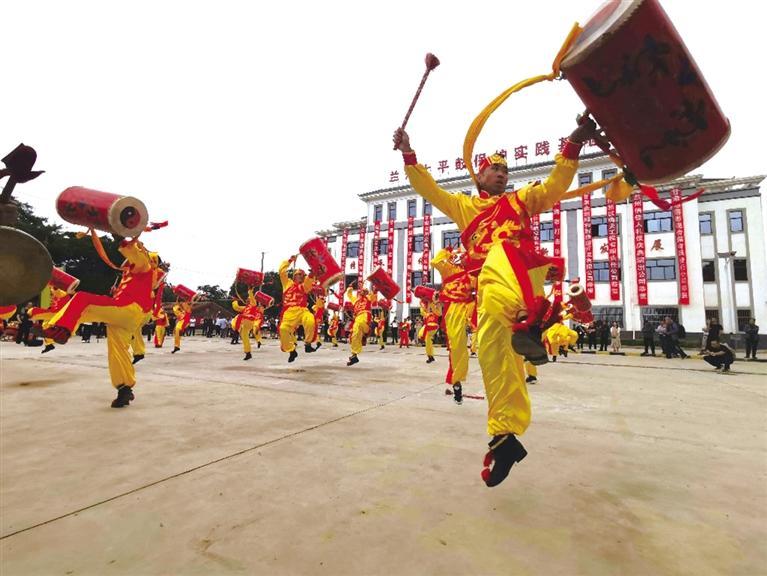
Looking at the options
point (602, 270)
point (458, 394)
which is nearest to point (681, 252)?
point (602, 270)

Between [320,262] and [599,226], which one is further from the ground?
[599,226]

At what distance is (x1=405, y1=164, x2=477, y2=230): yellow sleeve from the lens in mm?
2650

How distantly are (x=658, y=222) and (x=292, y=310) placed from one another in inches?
913

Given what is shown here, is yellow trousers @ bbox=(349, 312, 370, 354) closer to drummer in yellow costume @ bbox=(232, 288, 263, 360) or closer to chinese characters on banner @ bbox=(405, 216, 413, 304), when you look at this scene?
drummer in yellow costume @ bbox=(232, 288, 263, 360)

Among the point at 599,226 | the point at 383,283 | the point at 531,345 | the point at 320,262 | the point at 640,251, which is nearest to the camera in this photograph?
the point at 531,345

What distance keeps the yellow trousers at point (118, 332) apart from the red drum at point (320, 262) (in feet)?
11.8

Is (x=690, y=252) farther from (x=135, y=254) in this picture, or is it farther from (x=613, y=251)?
(x=135, y=254)

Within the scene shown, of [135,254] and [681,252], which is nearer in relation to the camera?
[135,254]

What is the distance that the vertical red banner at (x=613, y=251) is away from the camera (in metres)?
23.0

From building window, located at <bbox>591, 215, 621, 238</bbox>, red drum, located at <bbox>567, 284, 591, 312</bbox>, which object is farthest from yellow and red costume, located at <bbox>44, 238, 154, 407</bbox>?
building window, located at <bbox>591, 215, 621, 238</bbox>

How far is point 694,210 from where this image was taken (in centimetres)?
2227

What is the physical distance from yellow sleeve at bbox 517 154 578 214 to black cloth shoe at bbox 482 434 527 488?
1357mm

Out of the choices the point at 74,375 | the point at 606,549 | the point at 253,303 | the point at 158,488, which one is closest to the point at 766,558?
the point at 606,549

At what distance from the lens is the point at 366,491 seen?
6.73ft
